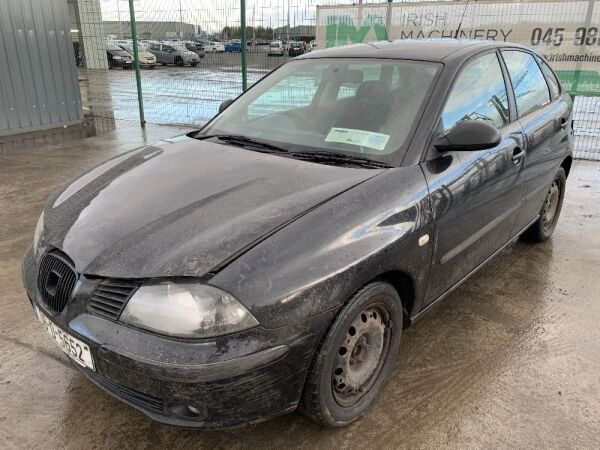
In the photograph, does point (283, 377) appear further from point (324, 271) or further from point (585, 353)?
point (585, 353)

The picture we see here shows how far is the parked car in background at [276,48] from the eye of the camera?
23.6ft

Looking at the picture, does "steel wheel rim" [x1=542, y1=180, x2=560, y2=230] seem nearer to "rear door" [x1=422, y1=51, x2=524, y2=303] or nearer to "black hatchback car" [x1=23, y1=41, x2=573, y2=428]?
"black hatchback car" [x1=23, y1=41, x2=573, y2=428]

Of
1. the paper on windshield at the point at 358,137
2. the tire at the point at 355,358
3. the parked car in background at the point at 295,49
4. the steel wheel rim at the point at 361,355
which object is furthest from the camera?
A: the parked car in background at the point at 295,49

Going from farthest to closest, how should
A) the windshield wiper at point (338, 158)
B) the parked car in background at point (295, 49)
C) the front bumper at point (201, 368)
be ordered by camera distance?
the parked car in background at point (295, 49), the windshield wiper at point (338, 158), the front bumper at point (201, 368)

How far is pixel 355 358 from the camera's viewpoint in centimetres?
232

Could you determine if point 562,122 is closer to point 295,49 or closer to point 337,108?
point 337,108

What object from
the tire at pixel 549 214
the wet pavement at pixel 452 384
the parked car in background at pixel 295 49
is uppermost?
the parked car in background at pixel 295 49

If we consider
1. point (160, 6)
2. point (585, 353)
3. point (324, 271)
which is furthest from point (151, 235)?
point (160, 6)

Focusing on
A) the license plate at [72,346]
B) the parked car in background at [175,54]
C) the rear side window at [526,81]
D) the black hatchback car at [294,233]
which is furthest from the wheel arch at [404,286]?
the parked car in background at [175,54]

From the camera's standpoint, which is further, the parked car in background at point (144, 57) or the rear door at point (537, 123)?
the parked car in background at point (144, 57)

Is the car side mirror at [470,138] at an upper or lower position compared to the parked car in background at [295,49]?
lower

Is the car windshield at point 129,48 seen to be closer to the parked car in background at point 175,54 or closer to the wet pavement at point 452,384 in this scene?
the parked car in background at point 175,54

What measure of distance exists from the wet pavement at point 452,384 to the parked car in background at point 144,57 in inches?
242

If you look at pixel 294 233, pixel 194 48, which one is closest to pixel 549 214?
pixel 294 233
